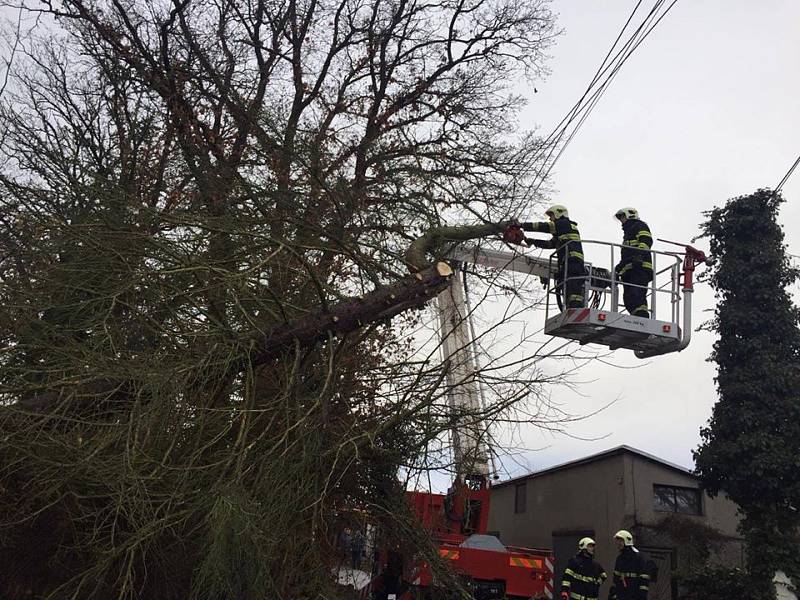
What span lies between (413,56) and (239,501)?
8.74 metres

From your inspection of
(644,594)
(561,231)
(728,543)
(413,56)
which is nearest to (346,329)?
(561,231)

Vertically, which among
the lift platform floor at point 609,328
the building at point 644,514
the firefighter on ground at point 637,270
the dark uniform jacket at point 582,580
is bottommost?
the dark uniform jacket at point 582,580

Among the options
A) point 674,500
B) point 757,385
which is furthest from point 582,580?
point 674,500

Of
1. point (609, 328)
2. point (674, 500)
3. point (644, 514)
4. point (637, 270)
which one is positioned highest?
point (637, 270)

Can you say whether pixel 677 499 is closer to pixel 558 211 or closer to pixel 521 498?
pixel 521 498

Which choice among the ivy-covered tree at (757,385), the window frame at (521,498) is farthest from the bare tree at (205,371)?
the window frame at (521,498)

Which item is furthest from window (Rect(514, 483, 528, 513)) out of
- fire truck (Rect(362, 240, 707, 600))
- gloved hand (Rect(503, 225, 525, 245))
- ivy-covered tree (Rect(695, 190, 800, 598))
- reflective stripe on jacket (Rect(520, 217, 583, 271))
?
gloved hand (Rect(503, 225, 525, 245))

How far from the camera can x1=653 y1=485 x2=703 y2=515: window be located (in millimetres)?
14844

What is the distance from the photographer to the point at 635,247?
26.3 ft

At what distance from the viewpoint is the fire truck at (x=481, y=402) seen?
22.4 ft

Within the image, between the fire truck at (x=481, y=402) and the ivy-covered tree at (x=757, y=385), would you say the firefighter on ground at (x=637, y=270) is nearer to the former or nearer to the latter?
the fire truck at (x=481, y=402)

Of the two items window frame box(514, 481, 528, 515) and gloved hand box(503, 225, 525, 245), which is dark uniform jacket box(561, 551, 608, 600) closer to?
gloved hand box(503, 225, 525, 245)

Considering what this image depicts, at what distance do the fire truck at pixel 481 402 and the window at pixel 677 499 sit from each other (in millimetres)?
→ 6365

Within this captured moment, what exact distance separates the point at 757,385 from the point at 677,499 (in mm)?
3240
